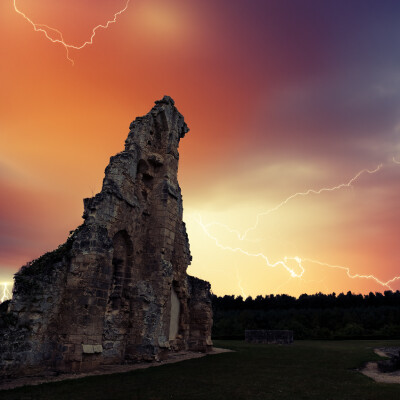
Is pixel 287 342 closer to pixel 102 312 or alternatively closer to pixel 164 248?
pixel 164 248

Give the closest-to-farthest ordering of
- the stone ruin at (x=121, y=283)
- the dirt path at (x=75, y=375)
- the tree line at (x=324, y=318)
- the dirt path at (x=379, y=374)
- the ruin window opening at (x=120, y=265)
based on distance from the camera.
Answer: the dirt path at (x=75, y=375), the stone ruin at (x=121, y=283), the dirt path at (x=379, y=374), the ruin window opening at (x=120, y=265), the tree line at (x=324, y=318)

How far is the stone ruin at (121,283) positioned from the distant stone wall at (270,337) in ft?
36.5

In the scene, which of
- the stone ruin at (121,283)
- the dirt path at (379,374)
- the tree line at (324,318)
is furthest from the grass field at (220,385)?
the tree line at (324,318)

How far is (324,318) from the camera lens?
42.5 metres

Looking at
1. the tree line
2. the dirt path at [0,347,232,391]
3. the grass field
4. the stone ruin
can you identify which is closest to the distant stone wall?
the tree line

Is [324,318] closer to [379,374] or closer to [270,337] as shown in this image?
[270,337]

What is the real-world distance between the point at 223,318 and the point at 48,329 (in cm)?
3694

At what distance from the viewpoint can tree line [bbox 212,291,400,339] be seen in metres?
37.2

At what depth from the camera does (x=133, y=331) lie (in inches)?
538

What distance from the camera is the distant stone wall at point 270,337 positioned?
27906 millimetres

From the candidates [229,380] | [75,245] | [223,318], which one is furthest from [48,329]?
[223,318]

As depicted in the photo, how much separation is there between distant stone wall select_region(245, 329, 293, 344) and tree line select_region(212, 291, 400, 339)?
7381 millimetres

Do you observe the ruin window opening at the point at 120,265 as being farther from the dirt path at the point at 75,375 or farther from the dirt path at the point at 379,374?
the dirt path at the point at 379,374

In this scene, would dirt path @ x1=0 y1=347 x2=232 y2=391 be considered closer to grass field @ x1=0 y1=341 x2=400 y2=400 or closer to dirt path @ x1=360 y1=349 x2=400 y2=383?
grass field @ x1=0 y1=341 x2=400 y2=400
